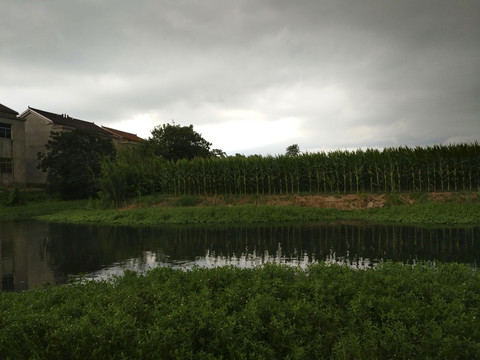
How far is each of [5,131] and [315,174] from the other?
107 ft

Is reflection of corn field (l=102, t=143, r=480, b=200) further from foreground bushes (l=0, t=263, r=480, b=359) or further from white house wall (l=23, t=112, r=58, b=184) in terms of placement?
white house wall (l=23, t=112, r=58, b=184)


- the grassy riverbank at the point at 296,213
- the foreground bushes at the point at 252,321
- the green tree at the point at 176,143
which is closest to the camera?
the foreground bushes at the point at 252,321

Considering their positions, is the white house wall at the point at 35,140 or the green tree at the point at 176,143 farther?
the green tree at the point at 176,143

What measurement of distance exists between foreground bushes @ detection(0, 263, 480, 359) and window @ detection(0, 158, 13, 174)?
36.4 metres

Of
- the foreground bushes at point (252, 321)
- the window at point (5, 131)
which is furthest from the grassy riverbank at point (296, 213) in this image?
the window at point (5, 131)

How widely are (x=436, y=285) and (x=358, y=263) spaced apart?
131 inches

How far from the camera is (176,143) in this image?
1861 inches

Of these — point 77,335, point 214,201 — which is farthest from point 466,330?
point 214,201

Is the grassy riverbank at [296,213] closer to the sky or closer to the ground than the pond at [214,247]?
closer to the sky

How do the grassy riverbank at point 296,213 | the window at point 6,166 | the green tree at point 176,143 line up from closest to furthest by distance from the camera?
the grassy riverbank at point 296,213, the window at point 6,166, the green tree at point 176,143

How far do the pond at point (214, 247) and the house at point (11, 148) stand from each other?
77.6ft

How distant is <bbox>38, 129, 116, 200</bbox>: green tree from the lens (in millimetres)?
33938

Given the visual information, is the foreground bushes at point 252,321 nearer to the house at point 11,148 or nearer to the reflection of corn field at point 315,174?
the reflection of corn field at point 315,174

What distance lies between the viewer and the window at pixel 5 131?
121 ft
